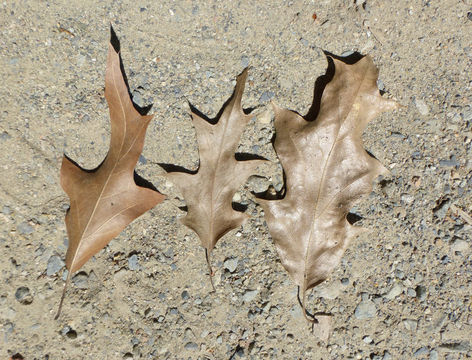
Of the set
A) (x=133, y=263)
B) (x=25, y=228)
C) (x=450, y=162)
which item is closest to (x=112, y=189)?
(x=133, y=263)

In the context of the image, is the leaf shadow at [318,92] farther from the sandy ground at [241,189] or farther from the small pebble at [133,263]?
the small pebble at [133,263]

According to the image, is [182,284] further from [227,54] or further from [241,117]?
[227,54]

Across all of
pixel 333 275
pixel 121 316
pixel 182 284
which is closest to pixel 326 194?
pixel 333 275

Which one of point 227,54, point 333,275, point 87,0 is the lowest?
point 333,275

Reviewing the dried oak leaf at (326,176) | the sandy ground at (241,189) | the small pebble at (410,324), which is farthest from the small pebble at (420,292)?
the dried oak leaf at (326,176)

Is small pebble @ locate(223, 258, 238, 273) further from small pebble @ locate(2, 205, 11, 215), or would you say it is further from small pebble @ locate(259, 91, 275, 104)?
small pebble @ locate(2, 205, 11, 215)

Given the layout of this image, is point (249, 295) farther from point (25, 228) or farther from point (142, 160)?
point (25, 228)
